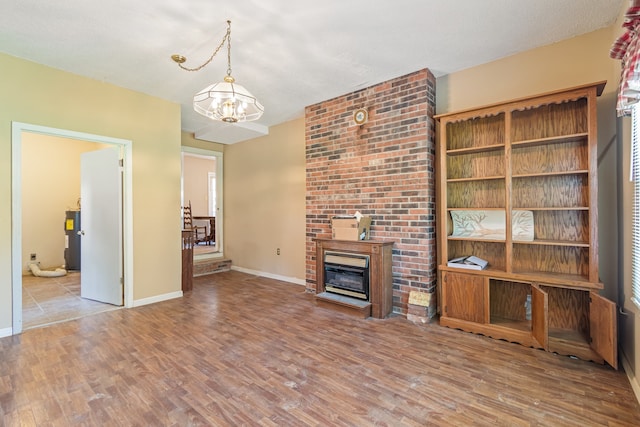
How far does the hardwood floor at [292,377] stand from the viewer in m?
1.73

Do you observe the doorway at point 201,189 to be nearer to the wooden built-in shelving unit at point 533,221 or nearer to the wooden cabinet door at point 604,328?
the wooden built-in shelving unit at point 533,221

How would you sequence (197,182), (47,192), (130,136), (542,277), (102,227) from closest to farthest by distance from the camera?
(542,277) → (130,136) → (102,227) → (47,192) → (197,182)

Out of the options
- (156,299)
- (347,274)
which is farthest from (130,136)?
(347,274)

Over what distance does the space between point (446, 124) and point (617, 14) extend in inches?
57.4

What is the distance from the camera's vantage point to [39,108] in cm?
308

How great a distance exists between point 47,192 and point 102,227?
3.11m

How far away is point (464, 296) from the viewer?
2.94 meters

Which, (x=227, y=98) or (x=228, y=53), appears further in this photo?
(x=228, y=53)

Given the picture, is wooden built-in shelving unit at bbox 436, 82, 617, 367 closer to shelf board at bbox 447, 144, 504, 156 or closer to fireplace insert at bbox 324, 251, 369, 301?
shelf board at bbox 447, 144, 504, 156

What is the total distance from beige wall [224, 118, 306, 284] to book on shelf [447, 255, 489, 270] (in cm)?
243

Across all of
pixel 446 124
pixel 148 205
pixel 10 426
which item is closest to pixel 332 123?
pixel 446 124

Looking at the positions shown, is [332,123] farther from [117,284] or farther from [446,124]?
[117,284]

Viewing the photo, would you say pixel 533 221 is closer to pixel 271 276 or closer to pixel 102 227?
pixel 271 276

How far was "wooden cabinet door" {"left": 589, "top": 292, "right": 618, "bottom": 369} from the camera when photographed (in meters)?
2.07
